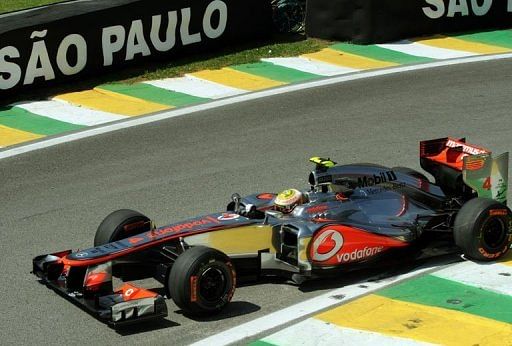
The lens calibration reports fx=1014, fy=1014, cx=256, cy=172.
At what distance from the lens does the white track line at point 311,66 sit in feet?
55.0

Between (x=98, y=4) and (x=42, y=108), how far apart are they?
7.37 feet

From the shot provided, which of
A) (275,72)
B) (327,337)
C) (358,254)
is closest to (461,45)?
(275,72)

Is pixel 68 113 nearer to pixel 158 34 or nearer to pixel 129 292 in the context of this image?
pixel 158 34

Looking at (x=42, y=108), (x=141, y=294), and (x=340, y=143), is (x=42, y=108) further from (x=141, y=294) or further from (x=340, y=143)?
(x=141, y=294)

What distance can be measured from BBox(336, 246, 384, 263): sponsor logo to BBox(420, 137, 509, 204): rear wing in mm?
1200

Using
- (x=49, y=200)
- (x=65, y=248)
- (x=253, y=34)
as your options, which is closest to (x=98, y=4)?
(x=253, y=34)

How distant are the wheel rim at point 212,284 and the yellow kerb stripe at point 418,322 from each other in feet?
2.74

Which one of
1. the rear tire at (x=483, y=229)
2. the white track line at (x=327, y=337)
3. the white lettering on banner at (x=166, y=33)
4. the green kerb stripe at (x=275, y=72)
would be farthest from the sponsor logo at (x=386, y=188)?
the white lettering on banner at (x=166, y=33)

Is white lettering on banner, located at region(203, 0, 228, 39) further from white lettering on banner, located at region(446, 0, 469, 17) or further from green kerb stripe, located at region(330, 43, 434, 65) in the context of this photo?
white lettering on banner, located at region(446, 0, 469, 17)

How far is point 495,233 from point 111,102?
7.76m

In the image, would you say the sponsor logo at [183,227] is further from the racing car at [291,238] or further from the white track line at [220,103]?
the white track line at [220,103]

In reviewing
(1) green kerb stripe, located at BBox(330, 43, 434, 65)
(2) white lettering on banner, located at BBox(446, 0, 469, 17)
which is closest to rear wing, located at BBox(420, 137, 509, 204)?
(1) green kerb stripe, located at BBox(330, 43, 434, 65)

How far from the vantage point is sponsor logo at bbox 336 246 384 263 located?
8828 millimetres

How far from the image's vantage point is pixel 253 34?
720 inches
